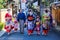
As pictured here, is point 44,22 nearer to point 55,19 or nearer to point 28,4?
point 55,19

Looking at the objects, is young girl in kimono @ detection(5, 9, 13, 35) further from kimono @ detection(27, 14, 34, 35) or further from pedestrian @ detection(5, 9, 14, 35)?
kimono @ detection(27, 14, 34, 35)

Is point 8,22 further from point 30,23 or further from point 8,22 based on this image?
point 30,23

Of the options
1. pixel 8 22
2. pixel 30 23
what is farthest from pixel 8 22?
pixel 30 23

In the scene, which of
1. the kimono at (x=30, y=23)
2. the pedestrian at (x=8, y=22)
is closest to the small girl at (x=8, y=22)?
the pedestrian at (x=8, y=22)

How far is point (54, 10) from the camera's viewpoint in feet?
74.8

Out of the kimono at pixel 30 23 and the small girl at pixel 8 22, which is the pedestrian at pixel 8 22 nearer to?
the small girl at pixel 8 22

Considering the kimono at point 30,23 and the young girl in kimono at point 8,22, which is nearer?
the kimono at point 30,23

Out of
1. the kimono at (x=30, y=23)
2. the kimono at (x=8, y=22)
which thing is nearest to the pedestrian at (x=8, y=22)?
the kimono at (x=8, y=22)

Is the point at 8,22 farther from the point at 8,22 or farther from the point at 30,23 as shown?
the point at 30,23

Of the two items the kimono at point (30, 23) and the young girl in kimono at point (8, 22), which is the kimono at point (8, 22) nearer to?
the young girl in kimono at point (8, 22)

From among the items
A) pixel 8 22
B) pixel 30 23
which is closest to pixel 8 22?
pixel 8 22

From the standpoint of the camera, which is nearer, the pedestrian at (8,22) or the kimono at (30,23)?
the kimono at (30,23)

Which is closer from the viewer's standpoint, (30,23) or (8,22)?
(30,23)

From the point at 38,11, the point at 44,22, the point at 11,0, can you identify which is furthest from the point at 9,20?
the point at 11,0
